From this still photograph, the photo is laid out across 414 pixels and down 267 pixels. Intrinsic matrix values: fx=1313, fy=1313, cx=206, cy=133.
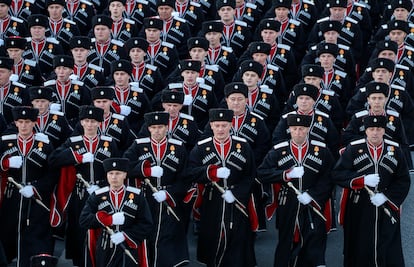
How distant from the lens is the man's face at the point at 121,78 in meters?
17.9

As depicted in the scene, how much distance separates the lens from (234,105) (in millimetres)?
16844

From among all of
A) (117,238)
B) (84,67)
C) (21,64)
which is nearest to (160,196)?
(117,238)

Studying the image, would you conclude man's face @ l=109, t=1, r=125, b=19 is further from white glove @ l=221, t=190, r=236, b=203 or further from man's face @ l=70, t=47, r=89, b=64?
white glove @ l=221, t=190, r=236, b=203

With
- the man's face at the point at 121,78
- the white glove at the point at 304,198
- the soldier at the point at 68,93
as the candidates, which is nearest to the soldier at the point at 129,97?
the man's face at the point at 121,78

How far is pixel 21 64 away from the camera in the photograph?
62.0 ft

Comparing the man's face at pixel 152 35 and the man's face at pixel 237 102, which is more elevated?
the man's face at pixel 152 35

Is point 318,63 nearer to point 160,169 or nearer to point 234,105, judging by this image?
point 234,105

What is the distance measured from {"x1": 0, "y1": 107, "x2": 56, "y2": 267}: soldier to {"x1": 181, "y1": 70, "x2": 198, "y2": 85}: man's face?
256 centimetres

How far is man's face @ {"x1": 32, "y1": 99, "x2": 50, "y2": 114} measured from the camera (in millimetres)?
16953

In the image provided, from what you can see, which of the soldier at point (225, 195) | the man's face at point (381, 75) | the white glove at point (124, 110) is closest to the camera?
the soldier at point (225, 195)

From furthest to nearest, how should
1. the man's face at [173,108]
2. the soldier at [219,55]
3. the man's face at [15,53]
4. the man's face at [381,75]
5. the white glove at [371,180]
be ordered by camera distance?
the soldier at [219,55]
the man's face at [15,53]
the man's face at [381,75]
the man's face at [173,108]
the white glove at [371,180]

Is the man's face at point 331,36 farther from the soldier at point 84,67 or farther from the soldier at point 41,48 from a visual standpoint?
the soldier at point 41,48

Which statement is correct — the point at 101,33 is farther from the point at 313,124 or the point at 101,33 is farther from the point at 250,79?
the point at 313,124

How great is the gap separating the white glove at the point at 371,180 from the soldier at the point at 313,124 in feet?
5.11
